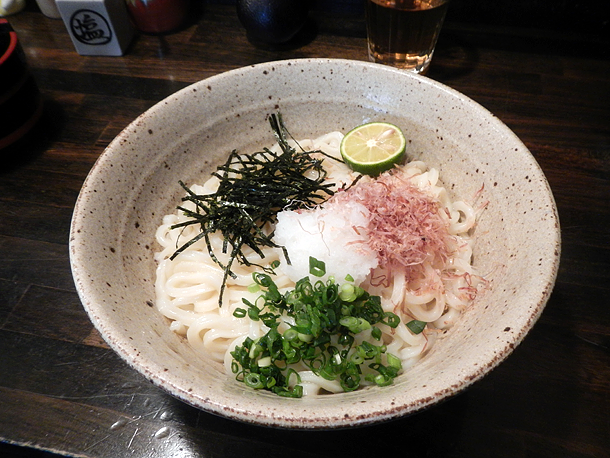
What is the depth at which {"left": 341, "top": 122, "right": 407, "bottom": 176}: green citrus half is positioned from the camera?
6.57 ft

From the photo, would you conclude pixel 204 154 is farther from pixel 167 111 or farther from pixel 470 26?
pixel 470 26

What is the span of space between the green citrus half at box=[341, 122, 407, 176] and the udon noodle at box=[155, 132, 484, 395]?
0.18 meters

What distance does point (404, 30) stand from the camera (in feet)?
8.43

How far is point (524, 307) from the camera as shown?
1.32 m

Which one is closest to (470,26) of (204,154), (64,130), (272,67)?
(272,67)

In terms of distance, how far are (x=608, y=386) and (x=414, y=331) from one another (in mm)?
789

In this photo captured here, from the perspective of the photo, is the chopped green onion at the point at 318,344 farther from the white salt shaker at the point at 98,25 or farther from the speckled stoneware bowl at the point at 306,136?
the white salt shaker at the point at 98,25

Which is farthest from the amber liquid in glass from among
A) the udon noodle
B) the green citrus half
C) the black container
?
the black container

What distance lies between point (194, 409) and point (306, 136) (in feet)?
4.33

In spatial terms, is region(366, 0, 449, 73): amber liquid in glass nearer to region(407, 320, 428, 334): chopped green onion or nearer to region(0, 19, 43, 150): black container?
region(407, 320, 428, 334): chopped green onion

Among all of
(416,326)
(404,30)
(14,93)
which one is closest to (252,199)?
(416,326)

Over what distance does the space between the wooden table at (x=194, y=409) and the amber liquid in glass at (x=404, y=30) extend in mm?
285

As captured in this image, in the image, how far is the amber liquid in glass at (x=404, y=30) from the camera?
8.14 ft

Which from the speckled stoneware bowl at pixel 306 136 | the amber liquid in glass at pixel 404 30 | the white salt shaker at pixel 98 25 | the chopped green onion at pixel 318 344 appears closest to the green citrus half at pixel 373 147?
the speckled stoneware bowl at pixel 306 136
